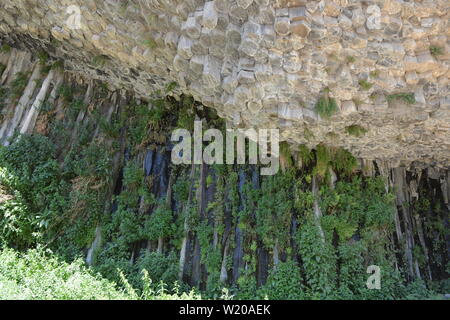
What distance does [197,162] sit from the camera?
8.11 meters

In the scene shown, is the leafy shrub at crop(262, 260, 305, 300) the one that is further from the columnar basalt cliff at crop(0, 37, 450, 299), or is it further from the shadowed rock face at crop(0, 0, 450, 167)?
the shadowed rock face at crop(0, 0, 450, 167)

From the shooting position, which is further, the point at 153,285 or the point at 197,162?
the point at 197,162

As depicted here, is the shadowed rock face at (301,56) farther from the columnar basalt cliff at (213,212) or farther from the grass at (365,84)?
the columnar basalt cliff at (213,212)

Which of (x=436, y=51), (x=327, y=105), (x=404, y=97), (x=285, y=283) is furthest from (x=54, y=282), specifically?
(x=436, y=51)

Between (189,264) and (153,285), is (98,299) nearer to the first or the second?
(153,285)

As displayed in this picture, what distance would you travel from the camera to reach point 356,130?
21.7 ft

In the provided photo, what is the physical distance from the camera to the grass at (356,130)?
21.6 feet

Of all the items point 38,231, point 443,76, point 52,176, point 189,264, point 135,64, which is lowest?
point 189,264

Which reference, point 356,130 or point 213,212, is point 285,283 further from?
point 356,130

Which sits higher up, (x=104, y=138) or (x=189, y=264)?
(x=104, y=138)

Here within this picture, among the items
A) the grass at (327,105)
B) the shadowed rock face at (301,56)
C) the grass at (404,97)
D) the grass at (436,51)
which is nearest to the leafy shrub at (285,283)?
the shadowed rock face at (301,56)

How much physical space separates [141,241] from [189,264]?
3.28 feet
